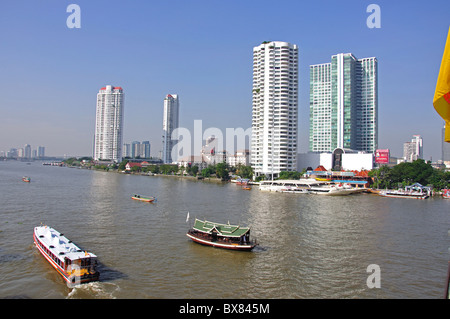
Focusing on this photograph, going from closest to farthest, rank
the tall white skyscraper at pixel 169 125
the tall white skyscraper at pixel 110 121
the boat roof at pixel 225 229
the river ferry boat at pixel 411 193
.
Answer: the boat roof at pixel 225 229, the river ferry boat at pixel 411 193, the tall white skyscraper at pixel 110 121, the tall white skyscraper at pixel 169 125

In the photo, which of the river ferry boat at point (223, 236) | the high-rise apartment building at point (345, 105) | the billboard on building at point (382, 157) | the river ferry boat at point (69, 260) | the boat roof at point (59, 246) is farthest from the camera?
the high-rise apartment building at point (345, 105)

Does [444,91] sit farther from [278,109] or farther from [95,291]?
[278,109]

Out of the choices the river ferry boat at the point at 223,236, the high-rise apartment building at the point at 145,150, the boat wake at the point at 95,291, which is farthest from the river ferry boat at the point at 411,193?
the high-rise apartment building at the point at 145,150

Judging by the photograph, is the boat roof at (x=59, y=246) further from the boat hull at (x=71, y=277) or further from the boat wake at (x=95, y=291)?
the boat wake at (x=95, y=291)

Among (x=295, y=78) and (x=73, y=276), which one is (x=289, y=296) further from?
(x=295, y=78)

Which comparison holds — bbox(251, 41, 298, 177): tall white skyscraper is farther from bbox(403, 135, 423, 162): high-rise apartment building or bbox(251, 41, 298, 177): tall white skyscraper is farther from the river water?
bbox(403, 135, 423, 162): high-rise apartment building

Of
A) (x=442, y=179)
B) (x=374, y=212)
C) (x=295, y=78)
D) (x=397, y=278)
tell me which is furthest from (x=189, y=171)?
(x=397, y=278)
